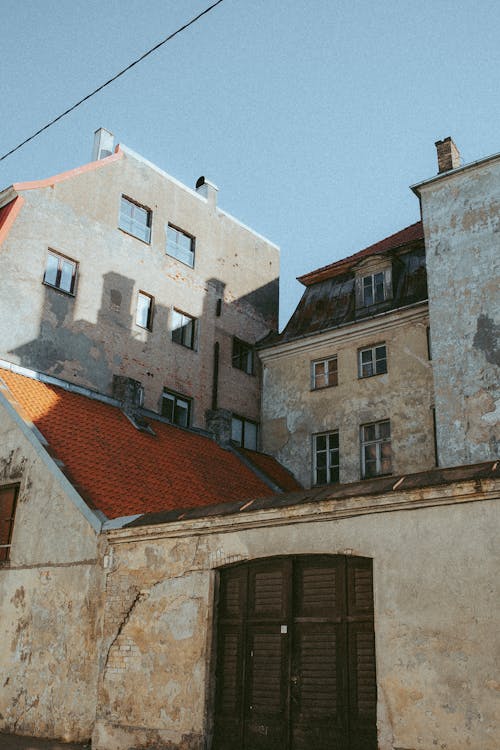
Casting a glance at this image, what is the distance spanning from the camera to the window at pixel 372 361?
20.1 metres

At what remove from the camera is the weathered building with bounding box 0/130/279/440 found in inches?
721

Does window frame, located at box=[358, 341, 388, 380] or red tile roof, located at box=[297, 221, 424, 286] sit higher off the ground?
red tile roof, located at box=[297, 221, 424, 286]

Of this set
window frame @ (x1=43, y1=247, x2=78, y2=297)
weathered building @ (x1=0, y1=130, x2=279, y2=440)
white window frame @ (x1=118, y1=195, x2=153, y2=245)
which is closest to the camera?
weathered building @ (x1=0, y1=130, x2=279, y2=440)

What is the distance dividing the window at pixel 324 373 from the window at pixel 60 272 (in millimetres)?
7630

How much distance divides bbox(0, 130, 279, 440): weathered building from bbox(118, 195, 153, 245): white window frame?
1.5 inches

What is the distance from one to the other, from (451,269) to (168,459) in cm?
852

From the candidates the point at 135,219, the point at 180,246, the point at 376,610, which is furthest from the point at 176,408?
the point at 376,610

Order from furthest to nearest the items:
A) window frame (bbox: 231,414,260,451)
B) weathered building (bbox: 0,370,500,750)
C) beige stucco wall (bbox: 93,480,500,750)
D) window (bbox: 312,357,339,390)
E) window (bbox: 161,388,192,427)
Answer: window frame (bbox: 231,414,260,451)
window (bbox: 312,357,339,390)
window (bbox: 161,388,192,427)
weathered building (bbox: 0,370,500,750)
beige stucco wall (bbox: 93,480,500,750)

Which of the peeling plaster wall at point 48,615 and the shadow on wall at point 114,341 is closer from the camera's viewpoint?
the peeling plaster wall at point 48,615

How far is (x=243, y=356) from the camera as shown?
2369 centimetres

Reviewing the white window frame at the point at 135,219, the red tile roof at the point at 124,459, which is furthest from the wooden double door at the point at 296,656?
the white window frame at the point at 135,219

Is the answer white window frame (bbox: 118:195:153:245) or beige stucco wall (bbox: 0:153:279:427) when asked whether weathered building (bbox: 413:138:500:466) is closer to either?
beige stucco wall (bbox: 0:153:279:427)

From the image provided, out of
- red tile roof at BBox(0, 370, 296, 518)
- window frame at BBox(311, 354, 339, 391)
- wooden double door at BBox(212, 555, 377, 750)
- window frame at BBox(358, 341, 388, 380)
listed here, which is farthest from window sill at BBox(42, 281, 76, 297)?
wooden double door at BBox(212, 555, 377, 750)

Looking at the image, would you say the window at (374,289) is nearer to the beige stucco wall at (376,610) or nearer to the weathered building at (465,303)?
the weathered building at (465,303)
